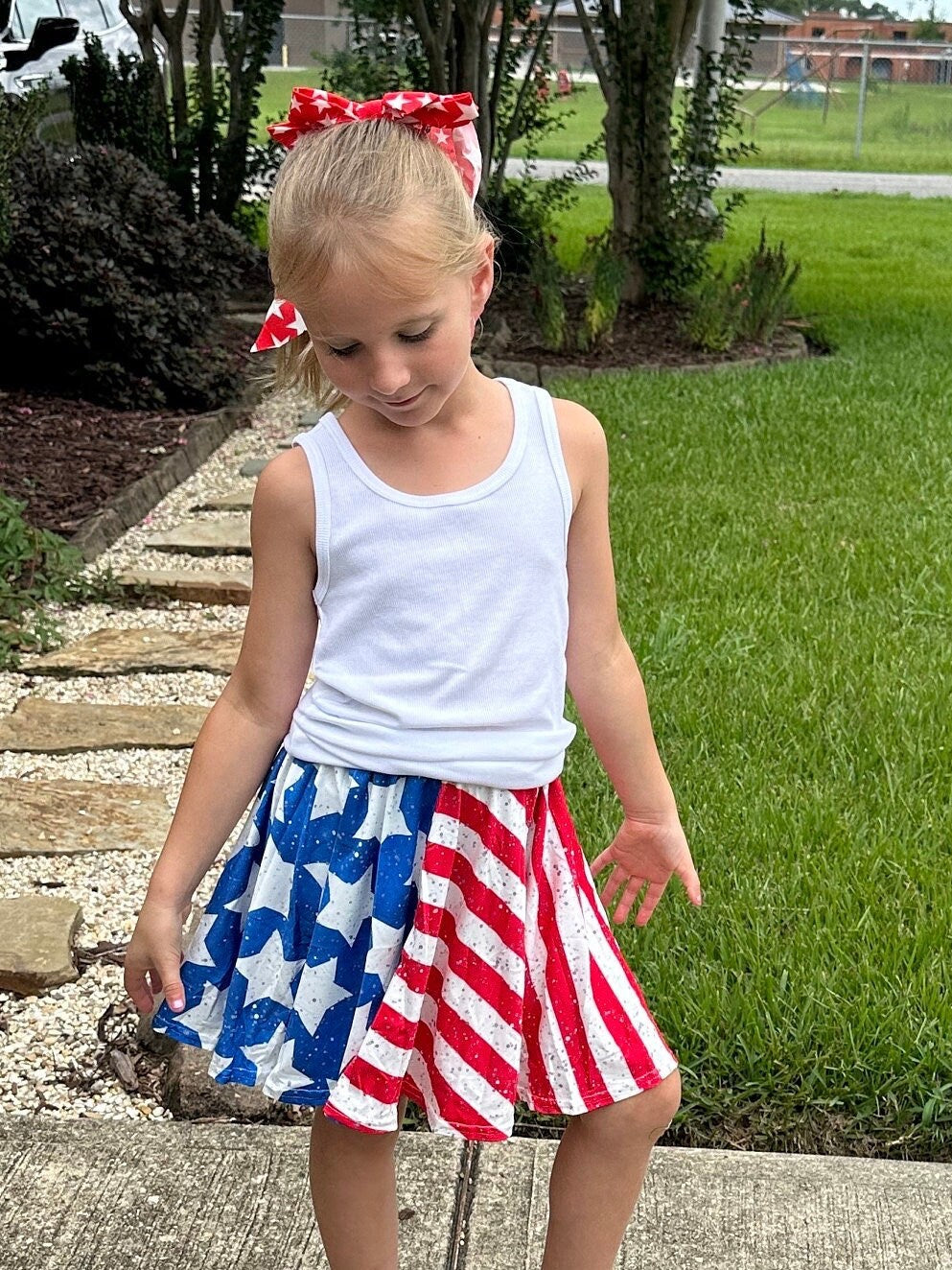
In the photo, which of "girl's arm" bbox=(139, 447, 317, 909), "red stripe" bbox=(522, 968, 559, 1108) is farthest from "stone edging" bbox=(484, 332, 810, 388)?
"red stripe" bbox=(522, 968, 559, 1108)

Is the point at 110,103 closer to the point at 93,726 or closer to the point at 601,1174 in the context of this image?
the point at 93,726

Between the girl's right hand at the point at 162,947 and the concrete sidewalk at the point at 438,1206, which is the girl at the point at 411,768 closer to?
the girl's right hand at the point at 162,947

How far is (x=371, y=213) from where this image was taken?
1443 millimetres

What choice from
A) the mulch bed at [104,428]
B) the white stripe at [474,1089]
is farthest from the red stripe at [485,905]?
the mulch bed at [104,428]

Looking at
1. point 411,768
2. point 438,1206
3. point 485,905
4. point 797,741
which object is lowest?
point 797,741

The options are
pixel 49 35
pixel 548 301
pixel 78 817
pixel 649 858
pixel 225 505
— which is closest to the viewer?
pixel 649 858

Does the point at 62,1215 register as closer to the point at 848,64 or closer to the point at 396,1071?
the point at 396,1071

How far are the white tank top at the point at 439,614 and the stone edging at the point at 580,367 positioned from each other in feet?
19.2

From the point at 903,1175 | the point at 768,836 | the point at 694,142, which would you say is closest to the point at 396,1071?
the point at 903,1175

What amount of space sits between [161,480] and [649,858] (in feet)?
14.4

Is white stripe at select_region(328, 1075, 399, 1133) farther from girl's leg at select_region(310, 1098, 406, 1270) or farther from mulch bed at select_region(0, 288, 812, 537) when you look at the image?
mulch bed at select_region(0, 288, 812, 537)

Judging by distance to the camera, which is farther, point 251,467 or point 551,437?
point 251,467

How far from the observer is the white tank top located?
5.05ft

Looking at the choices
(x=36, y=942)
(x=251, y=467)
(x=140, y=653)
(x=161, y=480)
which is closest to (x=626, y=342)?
(x=251, y=467)
